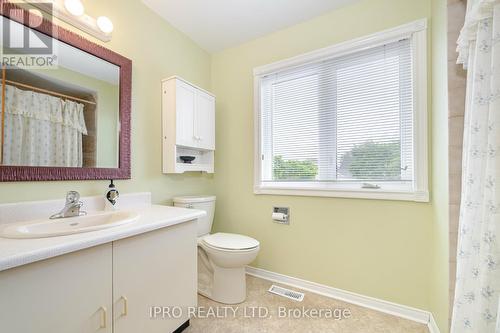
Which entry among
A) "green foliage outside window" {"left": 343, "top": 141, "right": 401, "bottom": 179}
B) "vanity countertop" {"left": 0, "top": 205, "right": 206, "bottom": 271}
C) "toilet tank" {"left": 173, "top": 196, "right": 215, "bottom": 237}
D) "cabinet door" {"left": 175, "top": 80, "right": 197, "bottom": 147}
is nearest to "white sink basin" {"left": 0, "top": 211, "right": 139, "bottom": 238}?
"vanity countertop" {"left": 0, "top": 205, "right": 206, "bottom": 271}

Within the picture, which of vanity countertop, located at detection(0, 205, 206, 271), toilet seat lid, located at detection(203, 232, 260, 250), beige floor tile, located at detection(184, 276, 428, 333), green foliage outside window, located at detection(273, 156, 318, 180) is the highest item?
green foliage outside window, located at detection(273, 156, 318, 180)

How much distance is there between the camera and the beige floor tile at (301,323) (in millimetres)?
1384

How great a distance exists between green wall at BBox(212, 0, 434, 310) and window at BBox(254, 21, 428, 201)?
0.10m

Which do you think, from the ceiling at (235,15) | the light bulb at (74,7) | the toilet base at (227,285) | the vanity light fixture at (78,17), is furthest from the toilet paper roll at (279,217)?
the light bulb at (74,7)

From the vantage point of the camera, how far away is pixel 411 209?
58.7 inches

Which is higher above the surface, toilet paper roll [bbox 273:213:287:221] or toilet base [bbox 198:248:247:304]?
toilet paper roll [bbox 273:213:287:221]

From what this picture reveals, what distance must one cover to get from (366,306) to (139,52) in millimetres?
2604

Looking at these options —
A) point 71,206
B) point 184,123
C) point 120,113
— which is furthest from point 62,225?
point 184,123

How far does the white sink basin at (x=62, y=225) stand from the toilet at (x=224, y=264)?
65cm

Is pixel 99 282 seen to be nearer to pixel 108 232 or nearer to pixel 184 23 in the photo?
pixel 108 232

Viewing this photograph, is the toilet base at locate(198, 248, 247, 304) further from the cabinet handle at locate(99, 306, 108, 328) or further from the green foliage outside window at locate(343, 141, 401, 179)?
the green foliage outside window at locate(343, 141, 401, 179)

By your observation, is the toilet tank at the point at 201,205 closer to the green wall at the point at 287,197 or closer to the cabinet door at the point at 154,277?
the green wall at the point at 287,197

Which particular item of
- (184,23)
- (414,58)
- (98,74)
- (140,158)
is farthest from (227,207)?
(414,58)

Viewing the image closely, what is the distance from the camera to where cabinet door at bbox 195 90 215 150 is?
6.54ft
